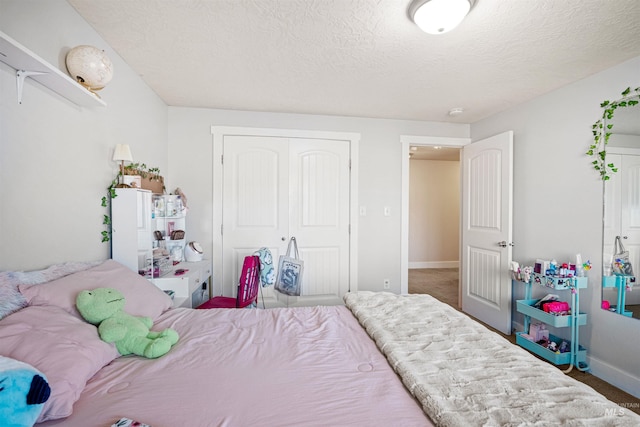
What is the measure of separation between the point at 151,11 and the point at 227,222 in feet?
6.70

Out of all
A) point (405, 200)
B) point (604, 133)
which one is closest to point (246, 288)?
point (405, 200)

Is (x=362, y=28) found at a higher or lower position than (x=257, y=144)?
higher

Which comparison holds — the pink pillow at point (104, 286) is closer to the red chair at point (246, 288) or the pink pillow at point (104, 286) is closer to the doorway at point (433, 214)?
the red chair at point (246, 288)

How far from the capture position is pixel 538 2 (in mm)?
1494

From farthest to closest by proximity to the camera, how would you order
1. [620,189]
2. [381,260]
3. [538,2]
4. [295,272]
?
1. [381,260]
2. [295,272]
3. [620,189]
4. [538,2]

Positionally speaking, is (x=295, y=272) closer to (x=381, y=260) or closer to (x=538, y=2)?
(x=381, y=260)

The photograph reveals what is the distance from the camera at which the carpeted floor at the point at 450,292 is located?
1967 millimetres

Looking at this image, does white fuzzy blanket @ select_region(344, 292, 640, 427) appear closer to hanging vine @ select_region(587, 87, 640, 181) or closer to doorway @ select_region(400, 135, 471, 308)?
hanging vine @ select_region(587, 87, 640, 181)

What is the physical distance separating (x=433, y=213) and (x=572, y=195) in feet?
12.8

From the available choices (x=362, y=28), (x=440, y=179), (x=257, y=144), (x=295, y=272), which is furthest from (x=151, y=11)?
(x=440, y=179)

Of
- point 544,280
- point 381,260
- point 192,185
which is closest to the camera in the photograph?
point 544,280

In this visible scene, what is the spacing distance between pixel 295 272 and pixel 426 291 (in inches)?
101

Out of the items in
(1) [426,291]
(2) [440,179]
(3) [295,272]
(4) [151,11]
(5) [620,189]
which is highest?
(4) [151,11]

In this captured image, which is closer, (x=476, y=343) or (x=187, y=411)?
(x=187, y=411)
